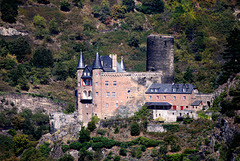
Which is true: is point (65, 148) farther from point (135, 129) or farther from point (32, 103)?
point (32, 103)

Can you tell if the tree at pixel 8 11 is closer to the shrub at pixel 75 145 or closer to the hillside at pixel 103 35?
the hillside at pixel 103 35

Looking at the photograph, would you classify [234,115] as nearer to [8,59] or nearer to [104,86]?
[104,86]

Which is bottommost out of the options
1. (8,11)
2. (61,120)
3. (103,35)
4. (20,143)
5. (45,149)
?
(45,149)

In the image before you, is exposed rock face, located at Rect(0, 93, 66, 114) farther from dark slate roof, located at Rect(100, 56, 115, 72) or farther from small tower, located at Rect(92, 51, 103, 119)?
dark slate roof, located at Rect(100, 56, 115, 72)

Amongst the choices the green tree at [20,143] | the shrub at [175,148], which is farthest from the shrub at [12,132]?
the shrub at [175,148]

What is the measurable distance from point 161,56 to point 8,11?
62.6 meters

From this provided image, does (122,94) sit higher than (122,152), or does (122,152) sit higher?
(122,94)

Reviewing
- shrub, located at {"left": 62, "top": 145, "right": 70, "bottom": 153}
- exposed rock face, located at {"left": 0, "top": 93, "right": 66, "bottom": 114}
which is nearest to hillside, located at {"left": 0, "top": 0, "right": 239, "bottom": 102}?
exposed rock face, located at {"left": 0, "top": 93, "right": 66, "bottom": 114}

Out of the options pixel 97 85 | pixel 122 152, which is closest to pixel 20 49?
pixel 97 85

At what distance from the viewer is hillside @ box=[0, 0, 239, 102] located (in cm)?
12719

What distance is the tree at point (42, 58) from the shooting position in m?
131

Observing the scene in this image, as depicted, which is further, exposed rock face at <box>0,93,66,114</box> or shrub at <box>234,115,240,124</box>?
exposed rock face at <box>0,93,66,114</box>

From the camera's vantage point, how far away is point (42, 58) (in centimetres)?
13138

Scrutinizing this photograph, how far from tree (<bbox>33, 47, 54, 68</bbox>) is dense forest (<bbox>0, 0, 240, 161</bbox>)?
234 millimetres
